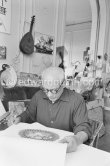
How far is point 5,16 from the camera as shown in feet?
5.22

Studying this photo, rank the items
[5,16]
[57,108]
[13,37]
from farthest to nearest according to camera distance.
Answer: [13,37] < [5,16] < [57,108]

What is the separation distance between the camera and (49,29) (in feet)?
6.66

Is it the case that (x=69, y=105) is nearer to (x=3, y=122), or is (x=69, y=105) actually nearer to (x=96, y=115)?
(x=3, y=122)

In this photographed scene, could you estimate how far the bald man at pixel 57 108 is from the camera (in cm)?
124

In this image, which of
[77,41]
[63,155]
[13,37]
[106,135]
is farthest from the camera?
[77,41]

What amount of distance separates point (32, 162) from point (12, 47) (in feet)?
3.82

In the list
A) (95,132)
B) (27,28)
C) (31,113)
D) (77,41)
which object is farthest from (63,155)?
(77,41)

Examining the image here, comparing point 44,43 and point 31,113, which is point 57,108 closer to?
point 31,113

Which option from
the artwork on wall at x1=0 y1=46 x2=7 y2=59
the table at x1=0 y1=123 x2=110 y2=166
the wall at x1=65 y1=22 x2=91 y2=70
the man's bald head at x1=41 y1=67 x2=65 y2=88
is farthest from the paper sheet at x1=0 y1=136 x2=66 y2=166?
the wall at x1=65 y1=22 x2=91 y2=70

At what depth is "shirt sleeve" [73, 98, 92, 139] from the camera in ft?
3.81

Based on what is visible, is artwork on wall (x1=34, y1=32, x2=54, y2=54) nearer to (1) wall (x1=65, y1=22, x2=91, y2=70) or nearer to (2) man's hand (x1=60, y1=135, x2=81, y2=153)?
(2) man's hand (x1=60, y1=135, x2=81, y2=153)

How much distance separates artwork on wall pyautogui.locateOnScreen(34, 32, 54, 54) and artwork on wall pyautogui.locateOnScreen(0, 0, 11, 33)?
0.35 metres

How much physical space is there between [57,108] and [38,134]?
36 cm

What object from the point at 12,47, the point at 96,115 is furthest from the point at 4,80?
the point at 96,115
